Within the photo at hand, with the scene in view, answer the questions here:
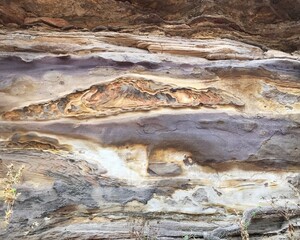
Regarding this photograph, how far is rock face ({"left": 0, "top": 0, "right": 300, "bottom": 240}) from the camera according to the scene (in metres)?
3.91

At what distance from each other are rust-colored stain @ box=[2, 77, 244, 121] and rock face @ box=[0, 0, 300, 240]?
0.4 inches

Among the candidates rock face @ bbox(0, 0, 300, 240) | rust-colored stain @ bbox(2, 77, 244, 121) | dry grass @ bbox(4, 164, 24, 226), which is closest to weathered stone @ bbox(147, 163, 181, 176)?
rock face @ bbox(0, 0, 300, 240)

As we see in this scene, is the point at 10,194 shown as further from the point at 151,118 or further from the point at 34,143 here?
the point at 151,118

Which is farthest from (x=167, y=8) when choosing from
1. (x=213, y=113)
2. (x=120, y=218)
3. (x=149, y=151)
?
(x=120, y=218)

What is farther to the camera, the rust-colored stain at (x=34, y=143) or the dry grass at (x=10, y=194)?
the rust-colored stain at (x=34, y=143)

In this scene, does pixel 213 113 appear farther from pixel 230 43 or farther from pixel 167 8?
pixel 167 8

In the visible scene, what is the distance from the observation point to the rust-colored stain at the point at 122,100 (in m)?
4.30

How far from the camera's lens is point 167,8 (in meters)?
4.89

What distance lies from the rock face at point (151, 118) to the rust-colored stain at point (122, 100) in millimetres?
11

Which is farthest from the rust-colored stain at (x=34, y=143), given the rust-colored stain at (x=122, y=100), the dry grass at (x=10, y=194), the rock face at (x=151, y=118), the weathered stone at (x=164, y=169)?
the weathered stone at (x=164, y=169)

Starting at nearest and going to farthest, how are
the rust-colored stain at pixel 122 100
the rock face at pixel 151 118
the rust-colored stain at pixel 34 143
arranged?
the rock face at pixel 151 118 → the rust-colored stain at pixel 34 143 → the rust-colored stain at pixel 122 100

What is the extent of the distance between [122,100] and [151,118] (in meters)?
0.35

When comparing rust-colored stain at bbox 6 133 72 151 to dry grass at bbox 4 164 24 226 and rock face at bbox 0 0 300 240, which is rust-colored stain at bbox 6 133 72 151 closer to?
rock face at bbox 0 0 300 240

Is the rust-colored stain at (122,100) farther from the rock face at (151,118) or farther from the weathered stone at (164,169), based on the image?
the weathered stone at (164,169)
